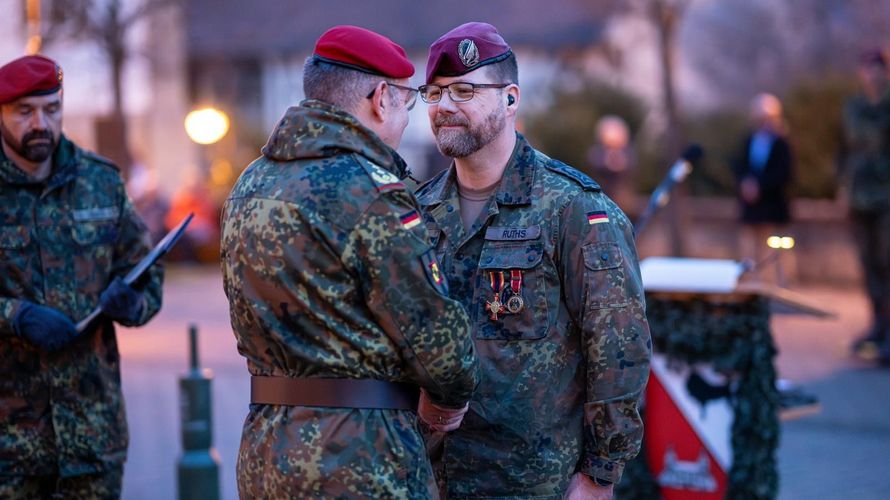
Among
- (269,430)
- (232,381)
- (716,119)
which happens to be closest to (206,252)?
(716,119)

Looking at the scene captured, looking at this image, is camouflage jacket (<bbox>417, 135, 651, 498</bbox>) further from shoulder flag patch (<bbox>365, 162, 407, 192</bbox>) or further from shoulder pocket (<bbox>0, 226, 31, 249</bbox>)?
shoulder pocket (<bbox>0, 226, 31, 249</bbox>)

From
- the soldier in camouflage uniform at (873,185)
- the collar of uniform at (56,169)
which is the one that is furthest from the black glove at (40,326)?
the soldier in camouflage uniform at (873,185)

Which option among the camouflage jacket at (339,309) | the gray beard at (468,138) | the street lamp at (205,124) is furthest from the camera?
the street lamp at (205,124)

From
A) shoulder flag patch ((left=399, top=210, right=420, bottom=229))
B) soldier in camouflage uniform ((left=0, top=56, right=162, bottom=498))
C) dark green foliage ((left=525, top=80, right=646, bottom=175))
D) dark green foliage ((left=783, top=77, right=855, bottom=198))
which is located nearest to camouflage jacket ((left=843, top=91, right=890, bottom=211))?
dark green foliage ((left=783, top=77, right=855, bottom=198))

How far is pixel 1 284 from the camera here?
473 centimetres

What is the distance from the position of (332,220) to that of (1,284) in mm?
1978

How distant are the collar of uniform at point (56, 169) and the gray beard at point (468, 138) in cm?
162

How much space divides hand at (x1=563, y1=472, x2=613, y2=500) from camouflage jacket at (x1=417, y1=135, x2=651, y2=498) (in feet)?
0.10

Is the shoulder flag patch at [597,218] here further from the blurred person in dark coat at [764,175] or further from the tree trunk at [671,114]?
the tree trunk at [671,114]

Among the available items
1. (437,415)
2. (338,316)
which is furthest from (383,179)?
(437,415)

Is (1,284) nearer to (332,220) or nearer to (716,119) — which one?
(332,220)

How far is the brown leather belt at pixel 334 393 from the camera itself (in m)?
3.30

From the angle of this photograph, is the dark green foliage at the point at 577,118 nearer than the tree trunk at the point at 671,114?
No

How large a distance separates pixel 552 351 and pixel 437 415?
539 mm
